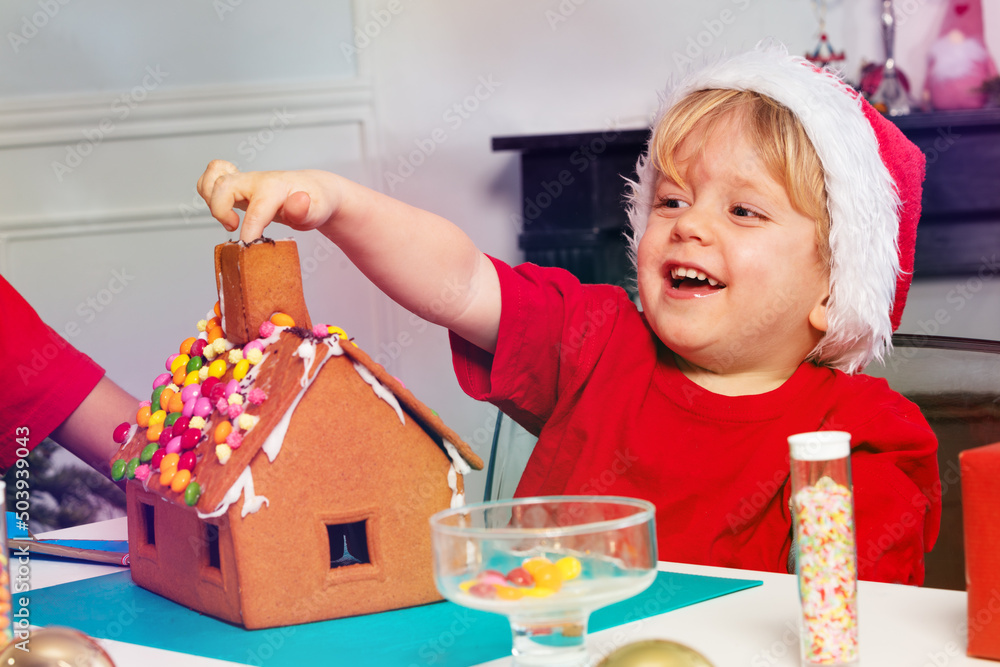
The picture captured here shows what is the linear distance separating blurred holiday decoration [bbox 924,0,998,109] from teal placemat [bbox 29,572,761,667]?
192 cm

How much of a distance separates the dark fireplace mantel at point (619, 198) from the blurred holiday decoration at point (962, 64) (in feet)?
0.29

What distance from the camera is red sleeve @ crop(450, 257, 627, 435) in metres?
1.06

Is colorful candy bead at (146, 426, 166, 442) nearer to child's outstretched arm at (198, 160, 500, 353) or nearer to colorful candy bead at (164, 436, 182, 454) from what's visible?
colorful candy bead at (164, 436, 182, 454)

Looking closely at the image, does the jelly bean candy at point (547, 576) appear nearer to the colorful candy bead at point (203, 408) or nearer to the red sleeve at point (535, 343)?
the colorful candy bead at point (203, 408)

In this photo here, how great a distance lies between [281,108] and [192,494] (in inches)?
77.5

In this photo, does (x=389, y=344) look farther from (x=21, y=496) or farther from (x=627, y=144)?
(x=21, y=496)

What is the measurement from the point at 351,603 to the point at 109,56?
2.18 m

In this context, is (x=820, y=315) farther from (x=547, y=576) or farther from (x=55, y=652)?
(x=55, y=652)

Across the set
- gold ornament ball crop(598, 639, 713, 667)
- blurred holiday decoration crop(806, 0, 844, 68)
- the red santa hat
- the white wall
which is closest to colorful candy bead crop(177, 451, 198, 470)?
gold ornament ball crop(598, 639, 713, 667)

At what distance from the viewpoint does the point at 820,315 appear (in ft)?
3.51

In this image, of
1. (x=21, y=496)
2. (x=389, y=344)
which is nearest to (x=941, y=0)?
(x=389, y=344)

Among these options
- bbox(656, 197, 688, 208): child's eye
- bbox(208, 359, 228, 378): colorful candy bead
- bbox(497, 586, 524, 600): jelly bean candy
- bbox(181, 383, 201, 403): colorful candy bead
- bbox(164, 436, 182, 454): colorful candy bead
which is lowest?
bbox(497, 586, 524, 600): jelly bean candy

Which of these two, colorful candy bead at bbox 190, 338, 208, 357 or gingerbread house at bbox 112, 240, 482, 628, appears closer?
gingerbread house at bbox 112, 240, 482, 628

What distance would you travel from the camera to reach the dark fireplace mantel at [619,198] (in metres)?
2.20
